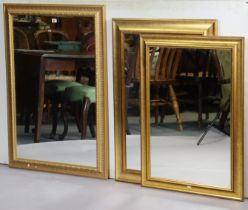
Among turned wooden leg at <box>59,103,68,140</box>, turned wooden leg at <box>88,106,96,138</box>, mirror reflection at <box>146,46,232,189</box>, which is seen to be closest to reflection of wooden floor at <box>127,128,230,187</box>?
mirror reflection at <box>146,46,232,189</box>

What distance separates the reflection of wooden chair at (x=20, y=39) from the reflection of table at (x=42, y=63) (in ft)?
0.09

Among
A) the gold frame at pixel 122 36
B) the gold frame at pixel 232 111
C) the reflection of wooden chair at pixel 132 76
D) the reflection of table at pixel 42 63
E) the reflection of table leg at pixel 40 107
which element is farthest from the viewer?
the reflection of table leg at pixel 40 107

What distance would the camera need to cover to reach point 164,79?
2721 millimetres

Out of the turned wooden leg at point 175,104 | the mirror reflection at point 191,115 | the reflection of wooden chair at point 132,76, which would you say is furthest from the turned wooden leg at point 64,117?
the turned wooden leg at point 175,104

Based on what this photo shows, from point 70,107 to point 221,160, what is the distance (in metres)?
0.82

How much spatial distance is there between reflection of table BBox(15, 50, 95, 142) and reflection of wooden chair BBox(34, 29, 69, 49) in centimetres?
5

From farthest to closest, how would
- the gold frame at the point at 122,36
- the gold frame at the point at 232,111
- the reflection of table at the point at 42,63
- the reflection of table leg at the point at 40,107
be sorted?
the reflection of table leg at the point at 40,107
the reflection of table at the point at 42,63
the gold frame at the point at 122,36
the gold frame at the point at 232,111

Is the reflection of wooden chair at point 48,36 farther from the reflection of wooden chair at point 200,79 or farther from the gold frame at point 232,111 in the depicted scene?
the reflection of wooden chair at point 200,79

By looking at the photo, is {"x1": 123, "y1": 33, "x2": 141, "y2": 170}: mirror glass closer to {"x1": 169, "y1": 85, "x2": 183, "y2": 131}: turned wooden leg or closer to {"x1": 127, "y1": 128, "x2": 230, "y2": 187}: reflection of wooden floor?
{"x1": 127, "y1": 128, "x2": 230, "y2": 187}: reflection of wooden floor

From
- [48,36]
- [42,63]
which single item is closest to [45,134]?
[42,63]

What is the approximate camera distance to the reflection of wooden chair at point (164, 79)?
2693mm

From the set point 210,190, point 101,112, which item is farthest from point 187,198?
point 101,112

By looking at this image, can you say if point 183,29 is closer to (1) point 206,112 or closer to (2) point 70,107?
(1) point 206,112

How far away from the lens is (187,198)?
2.68 metres
